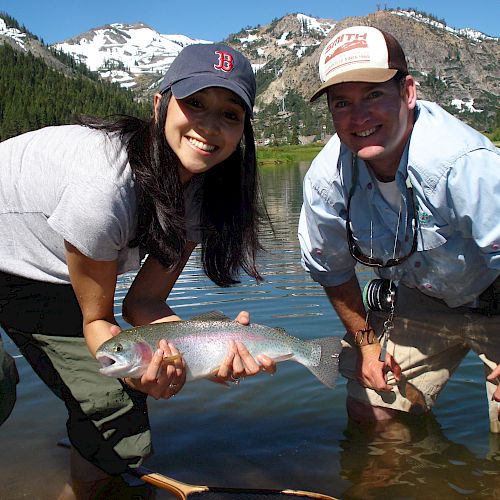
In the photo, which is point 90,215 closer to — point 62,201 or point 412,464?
point 62,201

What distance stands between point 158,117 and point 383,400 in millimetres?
3075

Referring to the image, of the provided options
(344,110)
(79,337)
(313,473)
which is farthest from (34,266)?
(313,473)

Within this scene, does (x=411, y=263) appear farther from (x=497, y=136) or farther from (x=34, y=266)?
(x=497, y=136)

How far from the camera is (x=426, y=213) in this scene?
416 cm

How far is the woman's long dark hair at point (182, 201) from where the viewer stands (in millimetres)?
3805

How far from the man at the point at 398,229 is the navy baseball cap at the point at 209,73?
596 mm

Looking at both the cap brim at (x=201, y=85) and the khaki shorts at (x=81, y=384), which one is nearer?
the cap brim at (x=201, y=85)

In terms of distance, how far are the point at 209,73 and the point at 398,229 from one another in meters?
1.70

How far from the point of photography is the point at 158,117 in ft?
12.6

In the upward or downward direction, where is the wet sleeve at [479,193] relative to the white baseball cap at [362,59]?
downward

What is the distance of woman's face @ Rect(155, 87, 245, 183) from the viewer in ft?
12.3

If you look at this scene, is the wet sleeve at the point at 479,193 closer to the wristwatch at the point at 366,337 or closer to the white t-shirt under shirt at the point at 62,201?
the wristwatch at the point at 366,337

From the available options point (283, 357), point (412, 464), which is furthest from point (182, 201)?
point (412, 464)

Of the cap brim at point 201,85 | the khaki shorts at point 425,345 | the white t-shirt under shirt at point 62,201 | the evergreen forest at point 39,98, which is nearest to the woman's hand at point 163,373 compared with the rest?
the white t-shirt under shirt at point 62,201
